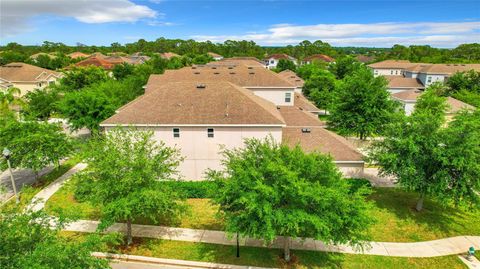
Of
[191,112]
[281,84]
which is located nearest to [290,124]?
[281,84]

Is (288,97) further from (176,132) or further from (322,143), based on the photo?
(176,132)

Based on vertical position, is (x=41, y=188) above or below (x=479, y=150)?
below

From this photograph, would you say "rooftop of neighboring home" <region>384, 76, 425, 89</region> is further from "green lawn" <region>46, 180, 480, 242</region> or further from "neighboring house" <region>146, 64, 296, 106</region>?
"green lawn" <region>46, 180, 480, 242</region>

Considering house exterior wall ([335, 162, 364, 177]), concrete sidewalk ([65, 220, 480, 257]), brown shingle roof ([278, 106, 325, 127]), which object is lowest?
concrete sidewalk ([65, 220, 480, 257])

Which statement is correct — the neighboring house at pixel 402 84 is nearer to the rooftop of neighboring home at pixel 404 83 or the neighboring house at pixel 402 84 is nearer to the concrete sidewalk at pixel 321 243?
the rooftop of neighboring home at pixel 404 83

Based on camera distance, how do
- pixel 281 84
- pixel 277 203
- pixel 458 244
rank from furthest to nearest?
pixel 281 84
pixel 458 244
pixel 277 203

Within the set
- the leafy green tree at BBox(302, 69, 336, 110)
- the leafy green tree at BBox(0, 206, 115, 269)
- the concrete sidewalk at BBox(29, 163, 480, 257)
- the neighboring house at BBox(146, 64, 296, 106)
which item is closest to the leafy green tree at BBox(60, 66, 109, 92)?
the neighboring house at BBox(146, 64, 296, 106)

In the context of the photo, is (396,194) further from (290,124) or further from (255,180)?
(255,180)
